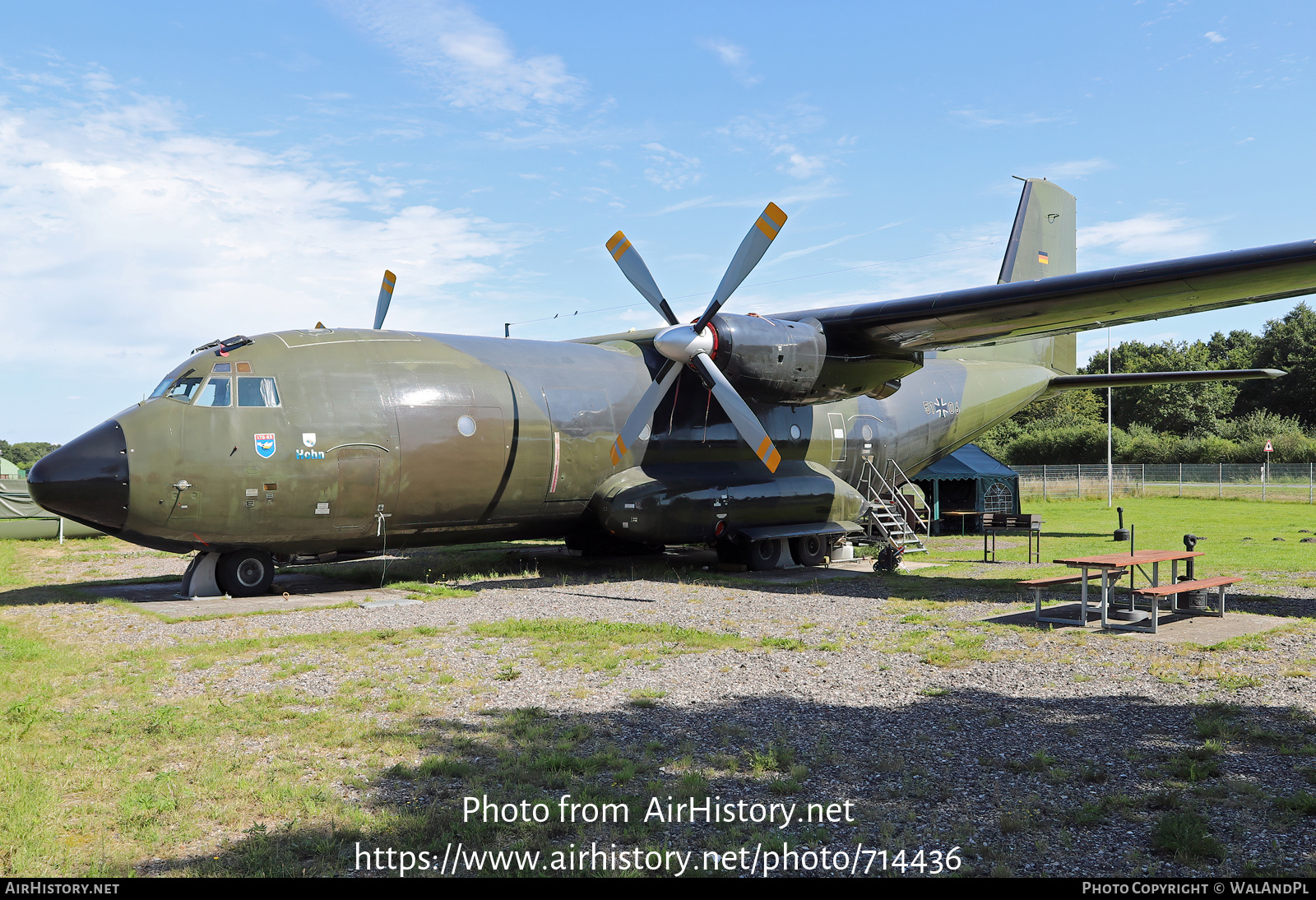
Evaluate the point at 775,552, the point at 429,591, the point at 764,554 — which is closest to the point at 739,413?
the point at 764,554

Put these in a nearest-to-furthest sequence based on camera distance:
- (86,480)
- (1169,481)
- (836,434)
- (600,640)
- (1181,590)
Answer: (600,640) < (1181,590) < (86,480) < (836,434) < (1169,481)

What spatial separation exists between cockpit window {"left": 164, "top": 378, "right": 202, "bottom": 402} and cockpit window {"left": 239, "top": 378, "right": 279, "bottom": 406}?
59 cm

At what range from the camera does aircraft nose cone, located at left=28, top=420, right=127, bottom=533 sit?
11.9 meters

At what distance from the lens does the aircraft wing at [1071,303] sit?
11992mm

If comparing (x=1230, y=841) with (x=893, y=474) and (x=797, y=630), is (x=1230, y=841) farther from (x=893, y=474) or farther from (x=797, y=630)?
(x=893, y=474)

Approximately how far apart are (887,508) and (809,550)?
2.67 meters

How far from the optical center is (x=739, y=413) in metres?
14.8

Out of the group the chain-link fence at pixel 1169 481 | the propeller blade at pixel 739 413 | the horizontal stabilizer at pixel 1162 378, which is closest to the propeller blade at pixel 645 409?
the propeller blade at pixel 739 413

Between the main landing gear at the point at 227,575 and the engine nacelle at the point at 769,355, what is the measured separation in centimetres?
792

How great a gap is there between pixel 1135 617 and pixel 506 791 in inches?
335

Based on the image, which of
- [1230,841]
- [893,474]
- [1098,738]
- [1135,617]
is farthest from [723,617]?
[893,474]

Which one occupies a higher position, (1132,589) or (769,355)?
(769,355)

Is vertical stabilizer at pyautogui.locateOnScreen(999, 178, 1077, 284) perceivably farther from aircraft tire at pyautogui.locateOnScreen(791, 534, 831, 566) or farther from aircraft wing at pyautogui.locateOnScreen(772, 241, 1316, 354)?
aircraft tire at pyautogui.locateOnScreen(791, 534, 831, 566)

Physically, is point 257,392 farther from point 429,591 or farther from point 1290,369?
point 1290,369
